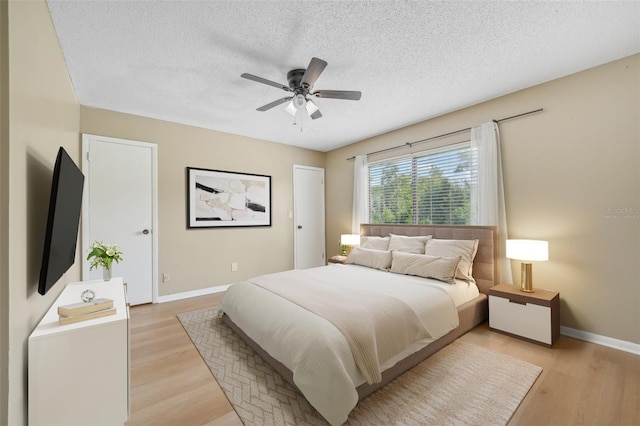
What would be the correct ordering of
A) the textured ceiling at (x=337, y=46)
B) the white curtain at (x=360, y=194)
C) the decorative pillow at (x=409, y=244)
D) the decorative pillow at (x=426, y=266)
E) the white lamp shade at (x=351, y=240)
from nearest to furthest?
the textured ceiling at (x=337, y=46), the decorative pillow at (x=426, y=266), the decorative pillow at (x=409, y=244), the white lamp shade at (x=351, y=240), the white curtain at (x=360, y=194)

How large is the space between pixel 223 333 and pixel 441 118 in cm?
385

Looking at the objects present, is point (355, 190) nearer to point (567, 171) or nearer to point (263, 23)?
point (567, 171)

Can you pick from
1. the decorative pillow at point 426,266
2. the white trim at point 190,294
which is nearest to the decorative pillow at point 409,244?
the decorative pillow at point 426,266

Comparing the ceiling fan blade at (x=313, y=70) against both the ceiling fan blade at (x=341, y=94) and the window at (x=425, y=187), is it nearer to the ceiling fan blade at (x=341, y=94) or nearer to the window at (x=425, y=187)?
the ceiling fan blade at (x=341, y=94)

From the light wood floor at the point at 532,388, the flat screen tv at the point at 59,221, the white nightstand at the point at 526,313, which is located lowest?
the light wood floor at the point at 532,388

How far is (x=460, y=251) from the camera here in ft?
9.98

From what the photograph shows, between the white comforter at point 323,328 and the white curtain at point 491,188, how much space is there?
3.20ft

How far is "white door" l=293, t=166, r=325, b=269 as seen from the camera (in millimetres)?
5258

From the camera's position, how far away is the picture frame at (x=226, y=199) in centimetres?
404

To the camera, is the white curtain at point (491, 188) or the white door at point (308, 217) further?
the white door at point (308, 217)

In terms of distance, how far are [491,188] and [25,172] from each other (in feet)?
12.8

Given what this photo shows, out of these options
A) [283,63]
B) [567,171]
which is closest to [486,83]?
[567,171]

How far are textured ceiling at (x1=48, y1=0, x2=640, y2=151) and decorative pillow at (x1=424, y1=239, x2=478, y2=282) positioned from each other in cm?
173

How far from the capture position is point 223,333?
275 cm
